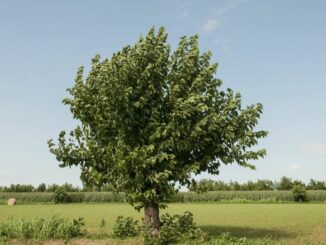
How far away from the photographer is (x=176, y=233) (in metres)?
17.7

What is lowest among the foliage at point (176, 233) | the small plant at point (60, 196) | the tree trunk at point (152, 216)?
the foliage at point (176, 233)

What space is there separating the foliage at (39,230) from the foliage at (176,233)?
3.51 m

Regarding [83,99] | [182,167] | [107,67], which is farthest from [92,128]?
[182,167]

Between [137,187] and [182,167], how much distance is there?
6.91ft

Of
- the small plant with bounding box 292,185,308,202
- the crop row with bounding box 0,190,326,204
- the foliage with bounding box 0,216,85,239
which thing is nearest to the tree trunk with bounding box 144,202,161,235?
the foliage with bounding box 0,216,85,239

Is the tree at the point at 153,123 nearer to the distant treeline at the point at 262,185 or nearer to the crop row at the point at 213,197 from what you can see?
the crop row at the point at 213,197

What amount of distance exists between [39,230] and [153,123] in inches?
259

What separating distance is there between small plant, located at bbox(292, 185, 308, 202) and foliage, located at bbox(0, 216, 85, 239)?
6875 cm

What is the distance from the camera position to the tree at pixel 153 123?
17.1m

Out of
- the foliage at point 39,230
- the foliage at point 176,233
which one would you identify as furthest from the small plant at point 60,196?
the foliage at point 176,233

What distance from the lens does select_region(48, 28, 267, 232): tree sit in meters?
17.1

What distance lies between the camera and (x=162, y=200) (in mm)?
17703

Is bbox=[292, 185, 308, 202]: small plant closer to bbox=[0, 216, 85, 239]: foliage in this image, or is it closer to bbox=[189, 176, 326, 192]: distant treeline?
bbox=[189, 176, 326, 192]: distant treeline

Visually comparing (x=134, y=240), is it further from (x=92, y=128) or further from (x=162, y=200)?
(x=92, y=128)
